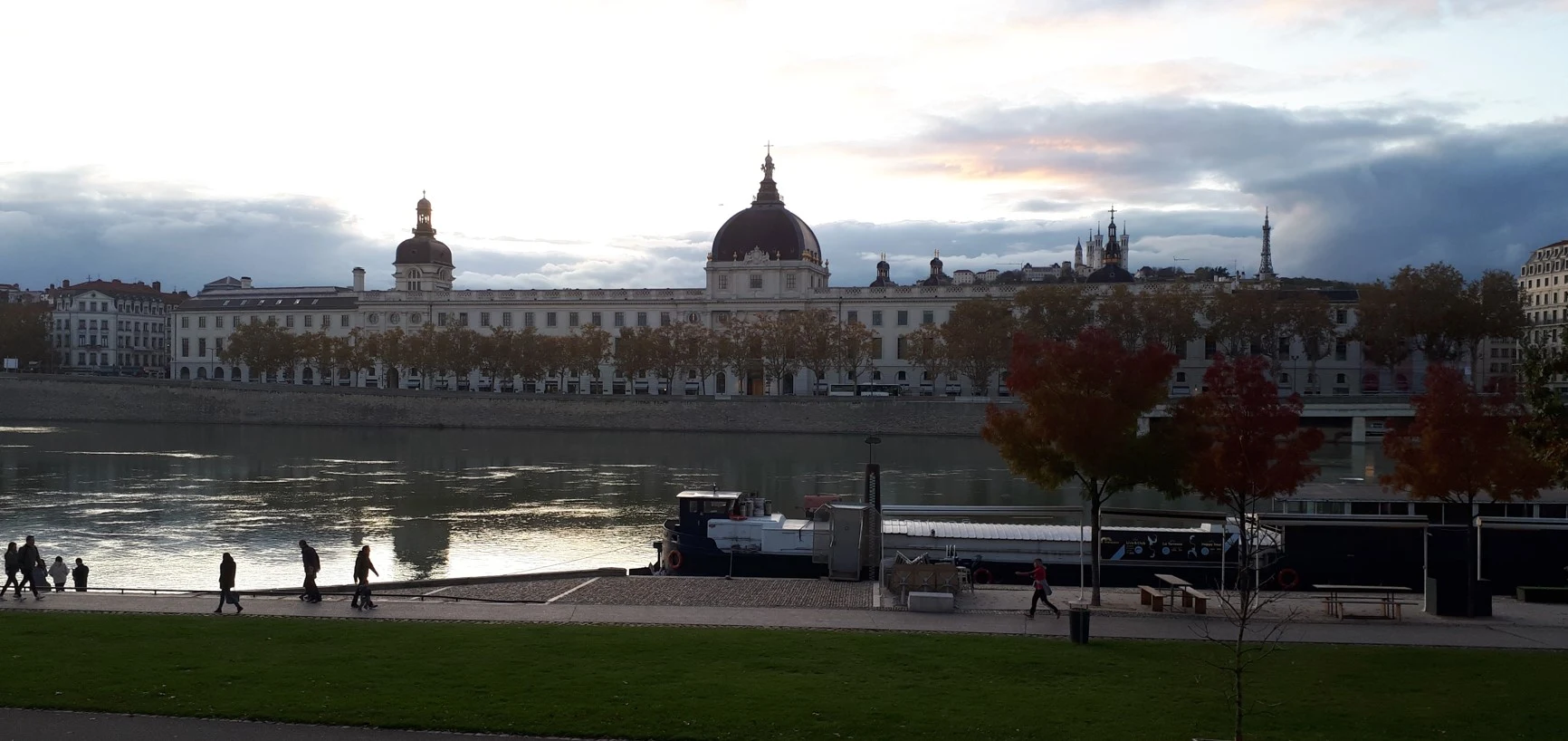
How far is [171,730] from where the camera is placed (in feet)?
42.5

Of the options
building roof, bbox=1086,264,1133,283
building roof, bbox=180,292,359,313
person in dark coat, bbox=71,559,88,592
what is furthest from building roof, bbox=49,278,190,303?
person in dark coat, bbox=71,559,88,592

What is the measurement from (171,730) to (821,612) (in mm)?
10634

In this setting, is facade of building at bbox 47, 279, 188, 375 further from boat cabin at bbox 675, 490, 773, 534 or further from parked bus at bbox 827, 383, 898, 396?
boat cabin at bbox 675, 490, 773, 534

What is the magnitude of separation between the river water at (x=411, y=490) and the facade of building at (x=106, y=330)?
7440 cm

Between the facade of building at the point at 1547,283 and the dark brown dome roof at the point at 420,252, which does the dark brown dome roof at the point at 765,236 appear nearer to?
the dark brown dome roof at the point at 420,252

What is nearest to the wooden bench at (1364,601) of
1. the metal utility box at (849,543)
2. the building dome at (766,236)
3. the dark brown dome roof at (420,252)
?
the metal utility box at (849,543)

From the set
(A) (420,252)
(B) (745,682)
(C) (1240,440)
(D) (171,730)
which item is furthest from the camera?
(A) (420,252)

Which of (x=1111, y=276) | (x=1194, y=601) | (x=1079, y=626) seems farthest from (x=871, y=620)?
(x=1111, y=276)

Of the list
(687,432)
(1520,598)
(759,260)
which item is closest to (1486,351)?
(759,260)

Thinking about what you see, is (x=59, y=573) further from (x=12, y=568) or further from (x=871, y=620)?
(x=871, y=620)

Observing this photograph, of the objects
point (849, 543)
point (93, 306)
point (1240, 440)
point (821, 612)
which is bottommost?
point (821, 612)

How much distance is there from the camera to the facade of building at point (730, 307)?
108m

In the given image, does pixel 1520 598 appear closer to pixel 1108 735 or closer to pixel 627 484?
pixel 1108 735

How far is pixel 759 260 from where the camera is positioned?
119 metres
